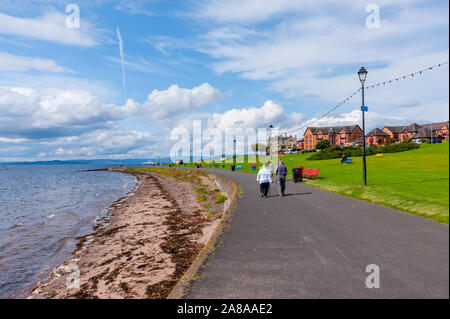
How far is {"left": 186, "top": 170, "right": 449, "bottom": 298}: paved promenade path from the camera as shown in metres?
4.62

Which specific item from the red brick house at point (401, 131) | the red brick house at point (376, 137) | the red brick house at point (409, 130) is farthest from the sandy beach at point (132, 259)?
the red brick house at point (401, 131)

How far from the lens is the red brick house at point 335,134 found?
121 meters

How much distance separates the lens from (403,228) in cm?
783

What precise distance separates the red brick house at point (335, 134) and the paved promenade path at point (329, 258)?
11897 cm

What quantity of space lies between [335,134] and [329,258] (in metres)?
128

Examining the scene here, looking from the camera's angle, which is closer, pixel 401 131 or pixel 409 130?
pixel 409 130

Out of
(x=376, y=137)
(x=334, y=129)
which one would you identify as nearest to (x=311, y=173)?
(x=376, y=137)

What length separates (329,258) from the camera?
19.7 ft

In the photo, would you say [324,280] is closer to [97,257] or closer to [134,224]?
[97,257]

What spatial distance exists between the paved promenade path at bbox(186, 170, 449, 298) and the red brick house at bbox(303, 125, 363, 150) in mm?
118970

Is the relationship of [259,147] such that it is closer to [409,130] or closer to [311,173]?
[409,130]

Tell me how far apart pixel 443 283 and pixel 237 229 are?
5.63 meters
